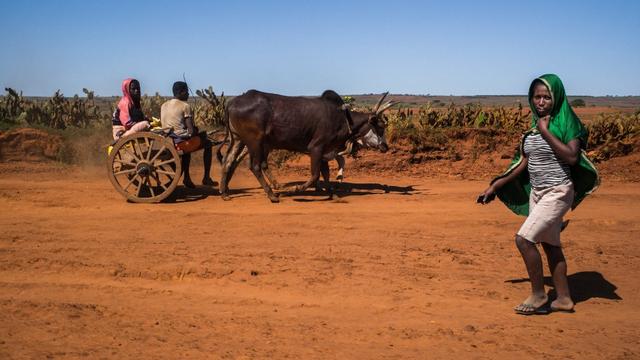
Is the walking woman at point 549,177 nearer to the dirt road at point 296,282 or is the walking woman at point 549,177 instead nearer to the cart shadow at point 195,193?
the dirt road at point 296,282

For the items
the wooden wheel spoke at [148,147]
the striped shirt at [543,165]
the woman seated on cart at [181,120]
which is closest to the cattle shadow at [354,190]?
the woman seated on cart at [181,120]

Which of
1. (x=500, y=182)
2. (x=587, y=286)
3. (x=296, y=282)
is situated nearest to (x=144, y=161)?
(x=296, y=282)

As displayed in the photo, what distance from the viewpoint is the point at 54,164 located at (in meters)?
15.3

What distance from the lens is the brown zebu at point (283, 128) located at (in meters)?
11.8

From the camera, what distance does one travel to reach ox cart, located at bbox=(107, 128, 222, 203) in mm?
11156

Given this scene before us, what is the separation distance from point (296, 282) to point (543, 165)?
8.80ft

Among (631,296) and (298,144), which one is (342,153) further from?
(631,296)

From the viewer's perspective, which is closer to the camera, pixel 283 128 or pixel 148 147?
pixel 148 147

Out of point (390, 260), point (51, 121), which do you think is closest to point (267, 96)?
point (390, 260)

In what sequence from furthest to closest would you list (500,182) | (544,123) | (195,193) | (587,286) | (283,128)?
(195,193) < (283,128) < (587,286) < (500,182) < (544,123)

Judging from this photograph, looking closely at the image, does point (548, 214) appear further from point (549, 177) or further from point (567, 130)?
point (567, 130)

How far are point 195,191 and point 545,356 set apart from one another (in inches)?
341

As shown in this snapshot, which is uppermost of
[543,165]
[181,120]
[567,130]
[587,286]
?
[567,130]

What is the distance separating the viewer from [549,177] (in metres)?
5.92
